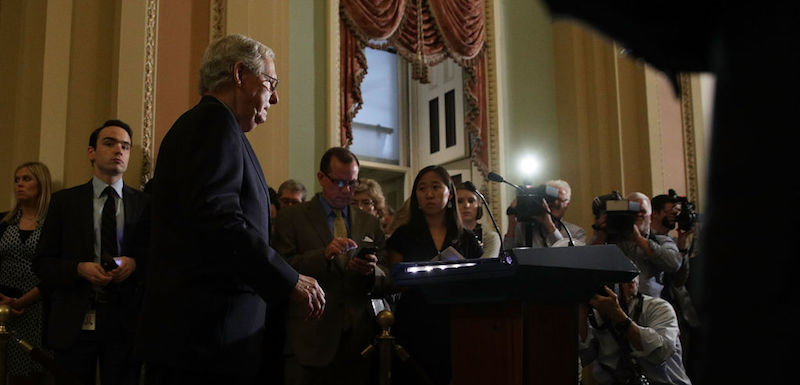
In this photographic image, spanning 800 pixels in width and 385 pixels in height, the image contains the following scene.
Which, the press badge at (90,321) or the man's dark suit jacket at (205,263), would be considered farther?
the press badge at (90,321)

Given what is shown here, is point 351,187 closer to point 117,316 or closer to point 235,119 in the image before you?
point 117,316

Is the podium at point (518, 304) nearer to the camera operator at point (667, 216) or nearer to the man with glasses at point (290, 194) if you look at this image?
the man with glasses at point (290, 194)

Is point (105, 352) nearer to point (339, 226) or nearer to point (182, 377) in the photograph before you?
point (339, 226)

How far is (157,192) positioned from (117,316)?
65.5 inches

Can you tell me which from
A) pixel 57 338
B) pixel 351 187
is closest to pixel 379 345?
pixel 351 187

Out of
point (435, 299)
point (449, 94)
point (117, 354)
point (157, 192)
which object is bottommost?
point (117, 354)

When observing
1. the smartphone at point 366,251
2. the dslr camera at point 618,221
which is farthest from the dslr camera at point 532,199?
the smartphone at point 366,251

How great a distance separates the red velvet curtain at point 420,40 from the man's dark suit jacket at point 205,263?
421 centimetres

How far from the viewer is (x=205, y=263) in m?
1.99

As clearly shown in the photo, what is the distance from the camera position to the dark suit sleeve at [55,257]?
3.44 meters

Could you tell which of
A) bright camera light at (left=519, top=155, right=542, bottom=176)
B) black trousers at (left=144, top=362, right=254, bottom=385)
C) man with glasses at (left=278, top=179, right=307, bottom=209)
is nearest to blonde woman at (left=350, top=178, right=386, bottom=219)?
man with glasses at (left=278, top=179, right=307, bottom=209)

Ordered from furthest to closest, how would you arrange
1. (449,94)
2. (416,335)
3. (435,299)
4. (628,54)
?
(449,94)
(416,335)
(435,299)
(628,54)

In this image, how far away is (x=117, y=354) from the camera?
11.4 ft

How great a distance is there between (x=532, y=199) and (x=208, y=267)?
158 centimetres
